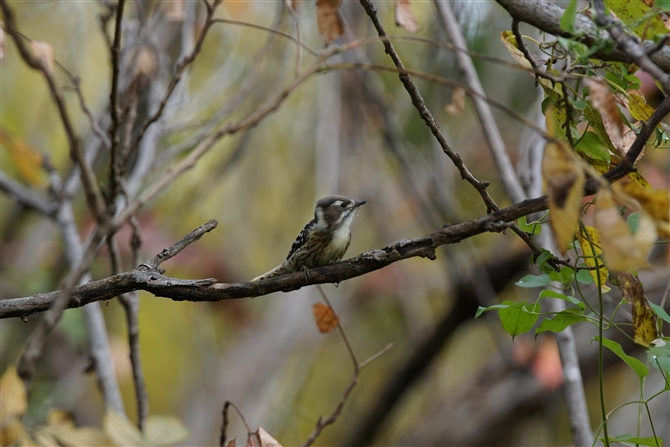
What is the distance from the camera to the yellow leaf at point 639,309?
1744 millimetres

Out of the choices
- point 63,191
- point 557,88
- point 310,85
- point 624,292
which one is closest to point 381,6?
point 310,85

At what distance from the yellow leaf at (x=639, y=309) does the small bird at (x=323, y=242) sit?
1967mm

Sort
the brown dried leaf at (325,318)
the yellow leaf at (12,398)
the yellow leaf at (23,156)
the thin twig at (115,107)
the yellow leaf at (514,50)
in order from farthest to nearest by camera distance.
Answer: the yellow leaf at (23,156) < the brown dried leaf at (325,318) < the thin twig at (115,107) < the yellow leaf at (514,50) < the yellow leaf at (12,398)

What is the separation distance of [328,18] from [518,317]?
39.3 inches

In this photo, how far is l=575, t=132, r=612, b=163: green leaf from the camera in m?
1.75

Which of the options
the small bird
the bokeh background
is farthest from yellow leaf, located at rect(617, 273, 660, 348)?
the bokeh background

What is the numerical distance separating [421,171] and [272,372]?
2319 millimetres

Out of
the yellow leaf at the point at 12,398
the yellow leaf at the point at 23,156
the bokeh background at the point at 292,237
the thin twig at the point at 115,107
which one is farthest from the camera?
the bokeh background at the point at 292,237

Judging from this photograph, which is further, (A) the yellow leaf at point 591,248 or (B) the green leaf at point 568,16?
(A) the yellow leaf at point 591,248

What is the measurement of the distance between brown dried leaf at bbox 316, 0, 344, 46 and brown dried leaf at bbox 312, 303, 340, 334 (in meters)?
1.01

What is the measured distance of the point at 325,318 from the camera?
248 cm

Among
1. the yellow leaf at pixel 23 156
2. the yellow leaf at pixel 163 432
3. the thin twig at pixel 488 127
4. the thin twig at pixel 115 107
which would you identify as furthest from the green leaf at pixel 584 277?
the yellow leaf at pixel 23 156

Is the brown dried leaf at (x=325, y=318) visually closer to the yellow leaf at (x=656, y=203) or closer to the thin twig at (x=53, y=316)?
the thin twig at (x=53, y=316)

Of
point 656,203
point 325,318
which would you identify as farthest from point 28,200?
point 656,203
